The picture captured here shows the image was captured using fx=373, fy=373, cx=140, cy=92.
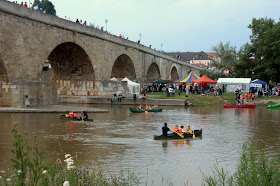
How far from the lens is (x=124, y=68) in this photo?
4497 centimetres

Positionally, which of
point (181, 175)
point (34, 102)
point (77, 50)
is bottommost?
point (181, 175)

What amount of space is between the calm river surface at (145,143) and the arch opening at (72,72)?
11416mm

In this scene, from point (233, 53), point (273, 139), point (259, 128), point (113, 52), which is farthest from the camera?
point (233, 53)

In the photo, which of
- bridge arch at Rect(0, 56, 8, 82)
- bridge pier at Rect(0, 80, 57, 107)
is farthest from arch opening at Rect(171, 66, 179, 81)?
bridge arch at Rect(0, 56, 8, 82)

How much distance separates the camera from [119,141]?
1425 centimetres

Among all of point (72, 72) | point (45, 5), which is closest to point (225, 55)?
point (72, 72)

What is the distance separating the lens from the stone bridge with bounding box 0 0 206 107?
21984mm

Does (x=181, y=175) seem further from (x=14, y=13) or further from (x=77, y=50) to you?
(x=77, y=50)

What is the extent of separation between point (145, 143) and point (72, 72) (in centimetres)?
2188

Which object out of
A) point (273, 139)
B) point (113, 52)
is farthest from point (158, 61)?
point (273, 139)

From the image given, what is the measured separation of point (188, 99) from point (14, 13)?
694 inches

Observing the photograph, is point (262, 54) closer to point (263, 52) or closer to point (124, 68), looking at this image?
point (263, 52)

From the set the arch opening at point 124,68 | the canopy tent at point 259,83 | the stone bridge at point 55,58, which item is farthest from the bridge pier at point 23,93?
the canopy tent at point 259,83

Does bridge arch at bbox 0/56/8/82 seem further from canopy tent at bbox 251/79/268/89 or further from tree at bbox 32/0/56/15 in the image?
tree at bbox 32/0/56/15
